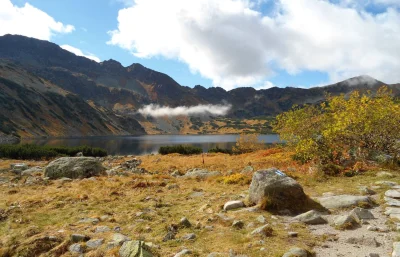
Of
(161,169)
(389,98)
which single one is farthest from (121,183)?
(389,98)

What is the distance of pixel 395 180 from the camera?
1573 centimetres

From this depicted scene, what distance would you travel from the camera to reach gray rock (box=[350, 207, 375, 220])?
978cm

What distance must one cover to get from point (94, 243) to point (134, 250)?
1.98 m

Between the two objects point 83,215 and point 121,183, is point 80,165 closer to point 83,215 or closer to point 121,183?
point 121,183

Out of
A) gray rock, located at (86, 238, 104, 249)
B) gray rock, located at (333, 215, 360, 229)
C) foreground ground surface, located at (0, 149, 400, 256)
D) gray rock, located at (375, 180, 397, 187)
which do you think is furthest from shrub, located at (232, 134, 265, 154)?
gray rock, located at (86, 238, 104, 249)

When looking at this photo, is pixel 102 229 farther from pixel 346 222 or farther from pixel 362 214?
pixel 362 214

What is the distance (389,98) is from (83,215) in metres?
22.8

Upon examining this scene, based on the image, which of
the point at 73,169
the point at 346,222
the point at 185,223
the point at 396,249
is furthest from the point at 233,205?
the point at 73,169

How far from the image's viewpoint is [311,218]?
978cm

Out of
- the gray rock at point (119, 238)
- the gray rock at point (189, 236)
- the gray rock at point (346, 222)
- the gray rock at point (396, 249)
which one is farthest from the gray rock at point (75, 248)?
the gray rock at point (396, 249)

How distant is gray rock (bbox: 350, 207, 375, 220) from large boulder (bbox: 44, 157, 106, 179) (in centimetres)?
2034

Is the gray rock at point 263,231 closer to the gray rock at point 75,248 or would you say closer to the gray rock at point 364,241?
the gray rock at point 364,241

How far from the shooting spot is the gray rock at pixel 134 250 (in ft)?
24.2

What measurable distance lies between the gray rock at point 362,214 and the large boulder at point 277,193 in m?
1.92
